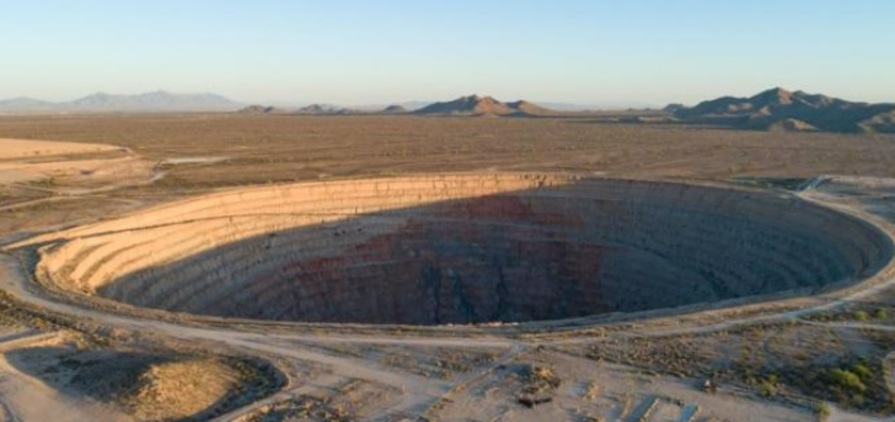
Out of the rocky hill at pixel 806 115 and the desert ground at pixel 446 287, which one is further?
the rocky hill at pixel 806 115

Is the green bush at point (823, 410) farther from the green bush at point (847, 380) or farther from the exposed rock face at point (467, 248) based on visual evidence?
the exposed rock face at point (467, 248)

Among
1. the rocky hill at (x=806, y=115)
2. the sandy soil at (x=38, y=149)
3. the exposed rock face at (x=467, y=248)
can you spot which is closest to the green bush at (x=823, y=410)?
the exposed rock face at (x=467, y=248)

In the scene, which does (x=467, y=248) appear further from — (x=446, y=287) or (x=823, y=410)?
(x=823, y=410)

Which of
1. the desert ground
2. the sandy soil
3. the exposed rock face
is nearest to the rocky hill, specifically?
the desert ground

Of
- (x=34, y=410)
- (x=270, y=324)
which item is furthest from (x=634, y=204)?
(x=34, y=410)

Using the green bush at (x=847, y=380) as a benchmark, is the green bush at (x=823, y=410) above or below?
below

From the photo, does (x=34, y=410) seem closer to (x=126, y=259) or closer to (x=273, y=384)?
(x=273, y=384)
